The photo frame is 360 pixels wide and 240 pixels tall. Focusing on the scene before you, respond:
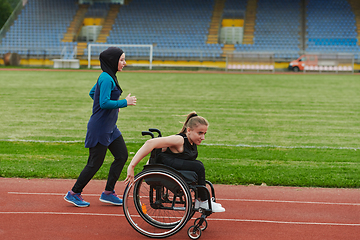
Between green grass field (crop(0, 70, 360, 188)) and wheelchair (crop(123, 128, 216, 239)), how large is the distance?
210 cm

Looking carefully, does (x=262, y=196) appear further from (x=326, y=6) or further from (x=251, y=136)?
(x=326, y=6)

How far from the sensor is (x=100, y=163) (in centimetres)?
493

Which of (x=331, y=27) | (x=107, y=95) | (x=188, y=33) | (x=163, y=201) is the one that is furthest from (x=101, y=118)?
(x=331, y=27)

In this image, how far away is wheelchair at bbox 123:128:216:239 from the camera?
13.4 feet

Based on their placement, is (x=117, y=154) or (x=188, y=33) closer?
(x=117, y=154)

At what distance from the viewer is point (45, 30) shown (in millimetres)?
41500

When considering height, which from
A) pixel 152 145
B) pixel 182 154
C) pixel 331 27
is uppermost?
pixel 331 27

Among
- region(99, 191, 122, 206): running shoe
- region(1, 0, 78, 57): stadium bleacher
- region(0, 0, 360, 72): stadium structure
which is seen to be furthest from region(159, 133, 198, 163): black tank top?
region(1, 0, 78, 57): stadium bleacher

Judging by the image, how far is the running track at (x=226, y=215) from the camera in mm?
4340

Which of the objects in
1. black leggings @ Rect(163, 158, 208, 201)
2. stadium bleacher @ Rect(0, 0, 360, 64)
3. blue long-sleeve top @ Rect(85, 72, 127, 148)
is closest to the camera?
black leggings @ Rect(163, 158, 208, 201)

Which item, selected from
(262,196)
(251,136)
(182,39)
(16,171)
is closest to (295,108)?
(251,136)

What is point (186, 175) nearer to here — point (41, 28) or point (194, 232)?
point (194, 232)

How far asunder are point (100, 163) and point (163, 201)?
998 mm

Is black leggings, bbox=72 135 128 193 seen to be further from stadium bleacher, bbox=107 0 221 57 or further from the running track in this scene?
stadium bleacher, bbox=107 0 221 57
